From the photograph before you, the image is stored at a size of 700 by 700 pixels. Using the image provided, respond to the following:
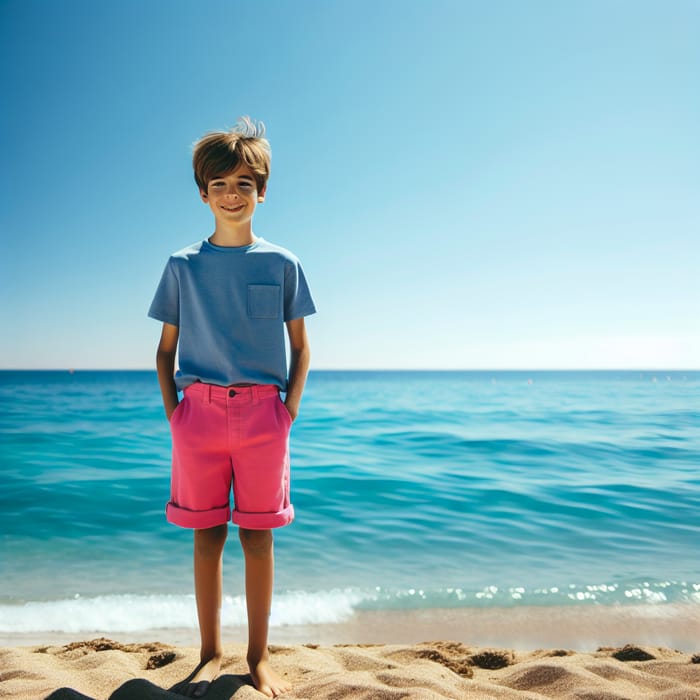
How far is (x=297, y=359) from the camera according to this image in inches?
93.9

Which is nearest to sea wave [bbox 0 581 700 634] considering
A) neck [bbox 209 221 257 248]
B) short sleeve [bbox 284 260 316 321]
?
short sleeve [bbox 284 260 316 321]

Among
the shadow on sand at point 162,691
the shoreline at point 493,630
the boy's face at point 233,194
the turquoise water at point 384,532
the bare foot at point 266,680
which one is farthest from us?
the turquoise water at point 384,532

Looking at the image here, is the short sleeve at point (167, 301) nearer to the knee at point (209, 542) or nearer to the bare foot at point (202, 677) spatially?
the knee at point (209, 542)

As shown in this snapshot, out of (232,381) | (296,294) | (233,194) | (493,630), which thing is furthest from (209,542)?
(493,630)

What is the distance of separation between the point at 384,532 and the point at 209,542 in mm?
3588

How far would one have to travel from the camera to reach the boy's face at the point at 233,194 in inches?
89.1

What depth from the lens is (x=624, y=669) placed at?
243 cm

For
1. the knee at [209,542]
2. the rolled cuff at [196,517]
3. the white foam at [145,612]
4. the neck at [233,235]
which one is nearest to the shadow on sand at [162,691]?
the knee at [209,542]

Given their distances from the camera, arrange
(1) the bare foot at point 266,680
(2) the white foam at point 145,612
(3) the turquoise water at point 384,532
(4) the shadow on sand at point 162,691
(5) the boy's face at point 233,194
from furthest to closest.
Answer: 1. (3) the turquoise water at point 384,532
2. (2) the white foam at point 145,612
3. (5) the boy's face at point 233,194
4. (1) the bare foot at point 266,680
5. (4) the shadow on sand at point 162,691

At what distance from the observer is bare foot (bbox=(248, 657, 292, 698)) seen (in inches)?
84.4

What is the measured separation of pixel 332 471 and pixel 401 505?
7.11 feet

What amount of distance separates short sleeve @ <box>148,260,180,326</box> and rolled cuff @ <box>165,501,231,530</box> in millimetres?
780

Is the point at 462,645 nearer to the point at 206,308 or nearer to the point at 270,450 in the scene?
the point at 270,450

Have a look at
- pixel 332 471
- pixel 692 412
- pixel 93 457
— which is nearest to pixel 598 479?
pixel 332 471
